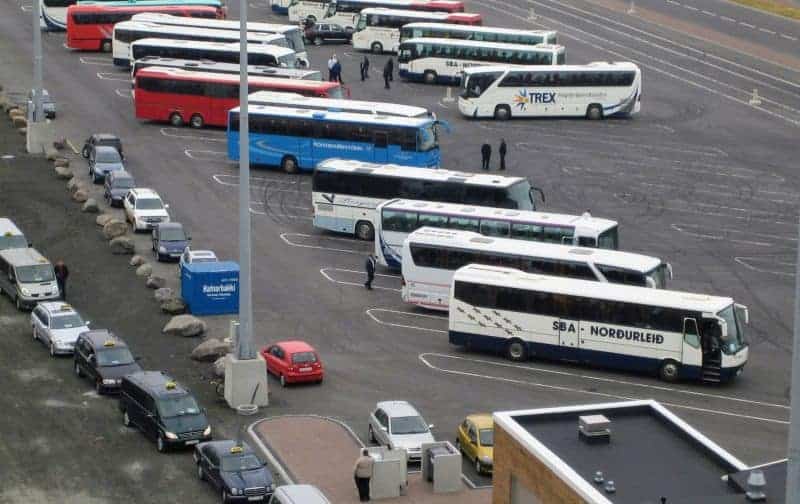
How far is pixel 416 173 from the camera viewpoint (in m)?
63.8

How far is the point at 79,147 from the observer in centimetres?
7806

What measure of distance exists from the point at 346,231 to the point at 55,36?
45.8 m

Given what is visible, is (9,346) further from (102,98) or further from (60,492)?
(102,98)

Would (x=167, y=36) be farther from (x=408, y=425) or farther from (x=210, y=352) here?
(x=408, y=425)

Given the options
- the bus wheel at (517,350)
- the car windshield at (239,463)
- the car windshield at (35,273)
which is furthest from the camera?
the car windshield at (35,273)

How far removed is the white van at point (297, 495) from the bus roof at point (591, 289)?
1548 cm

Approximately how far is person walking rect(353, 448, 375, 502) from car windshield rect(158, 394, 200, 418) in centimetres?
601

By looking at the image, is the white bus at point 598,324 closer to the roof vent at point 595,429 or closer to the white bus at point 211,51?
the roof vent at point 595,429

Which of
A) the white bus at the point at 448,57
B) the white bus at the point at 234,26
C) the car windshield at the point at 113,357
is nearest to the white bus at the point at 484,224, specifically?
the car windshield at the point at 113,357

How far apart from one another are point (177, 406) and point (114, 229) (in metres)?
21.1

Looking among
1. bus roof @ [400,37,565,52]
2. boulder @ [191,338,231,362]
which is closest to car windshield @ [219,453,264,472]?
boulder @ [191,338,231,362]

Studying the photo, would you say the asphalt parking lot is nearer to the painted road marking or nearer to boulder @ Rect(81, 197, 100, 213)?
the painted road marking

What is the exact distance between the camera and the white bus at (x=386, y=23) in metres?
100

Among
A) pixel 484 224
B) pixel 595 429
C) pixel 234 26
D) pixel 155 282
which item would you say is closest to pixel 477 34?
pixel 234 26
